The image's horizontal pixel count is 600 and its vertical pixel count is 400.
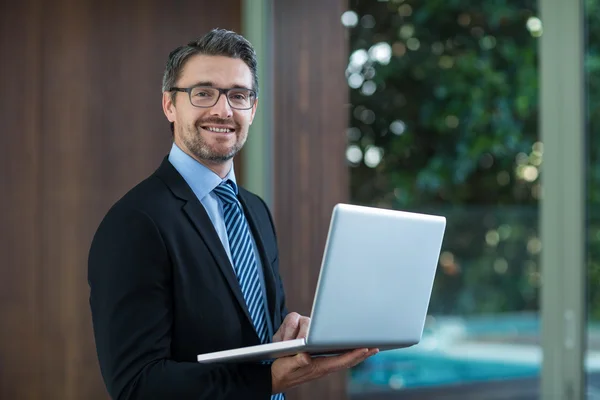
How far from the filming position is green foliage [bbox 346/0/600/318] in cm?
358

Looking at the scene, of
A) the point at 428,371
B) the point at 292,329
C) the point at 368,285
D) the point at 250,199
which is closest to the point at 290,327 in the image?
the point at 292,329

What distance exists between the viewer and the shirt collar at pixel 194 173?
5.11ft

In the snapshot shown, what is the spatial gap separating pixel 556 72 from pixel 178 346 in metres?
2.60

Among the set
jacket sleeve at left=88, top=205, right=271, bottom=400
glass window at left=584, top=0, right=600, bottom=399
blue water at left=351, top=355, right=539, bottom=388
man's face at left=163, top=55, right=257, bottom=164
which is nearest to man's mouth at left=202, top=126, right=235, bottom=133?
man's face at left=163, top=55, right=257, bottom=164

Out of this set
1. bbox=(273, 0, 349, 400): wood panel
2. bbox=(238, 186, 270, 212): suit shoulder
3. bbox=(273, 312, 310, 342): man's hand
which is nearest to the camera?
bbox=(273, 312, 310, 342): man's hand

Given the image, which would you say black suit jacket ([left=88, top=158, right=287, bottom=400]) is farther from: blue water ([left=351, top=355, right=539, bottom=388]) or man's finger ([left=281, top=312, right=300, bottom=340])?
blue water ([left=351, top=355, right=539, bottom=388])

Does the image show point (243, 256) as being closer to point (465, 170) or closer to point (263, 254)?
point (263, 254)

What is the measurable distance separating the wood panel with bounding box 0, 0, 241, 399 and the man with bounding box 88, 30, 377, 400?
1.65 meters

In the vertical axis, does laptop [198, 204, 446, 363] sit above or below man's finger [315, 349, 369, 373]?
above

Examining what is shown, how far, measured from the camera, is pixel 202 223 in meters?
1.49

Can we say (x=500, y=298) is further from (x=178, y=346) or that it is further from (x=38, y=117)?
(x=178, y=346)

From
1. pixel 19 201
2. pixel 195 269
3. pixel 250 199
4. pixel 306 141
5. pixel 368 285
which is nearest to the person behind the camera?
pixel 368 285

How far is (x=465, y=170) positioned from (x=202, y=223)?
242cm

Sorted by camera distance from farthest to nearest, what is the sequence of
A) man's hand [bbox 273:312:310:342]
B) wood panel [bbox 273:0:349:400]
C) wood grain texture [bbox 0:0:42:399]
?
wood panel [bbox 273:0:349:400]
wood grain texture [bbox 0:0:42:399]
man's hand [bbox 273:312:310:342]
